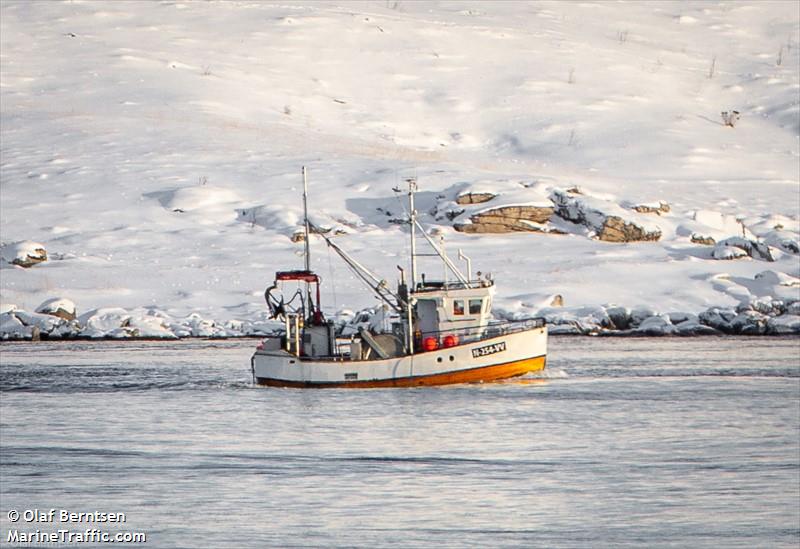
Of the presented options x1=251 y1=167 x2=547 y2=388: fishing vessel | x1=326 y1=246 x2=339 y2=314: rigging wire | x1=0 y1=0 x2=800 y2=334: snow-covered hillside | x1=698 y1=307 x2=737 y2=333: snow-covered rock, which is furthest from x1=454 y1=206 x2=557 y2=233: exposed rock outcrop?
x1=251 y1=167 x2=547 y2=388: fishing vessel

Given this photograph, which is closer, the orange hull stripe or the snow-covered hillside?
the orange hull stripe

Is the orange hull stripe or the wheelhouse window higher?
the wheelhouse window

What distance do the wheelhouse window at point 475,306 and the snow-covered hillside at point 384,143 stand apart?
Answer: 16485 millimetres

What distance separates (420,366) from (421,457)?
14854 millimetres

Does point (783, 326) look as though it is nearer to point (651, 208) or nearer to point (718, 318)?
point (718, 318)

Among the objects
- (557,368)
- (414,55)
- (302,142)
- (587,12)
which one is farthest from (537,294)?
(587,12)

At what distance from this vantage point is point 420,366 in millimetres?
44656

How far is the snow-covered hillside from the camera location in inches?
2768

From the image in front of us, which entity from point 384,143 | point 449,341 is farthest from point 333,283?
point 384,143

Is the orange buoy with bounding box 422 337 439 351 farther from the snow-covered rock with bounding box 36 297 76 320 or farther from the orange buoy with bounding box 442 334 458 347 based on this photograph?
the snow-covered rock with bounding box 36 297 76 320

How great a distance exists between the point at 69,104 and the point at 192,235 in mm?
26828

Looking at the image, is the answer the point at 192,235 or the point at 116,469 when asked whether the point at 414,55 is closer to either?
the point at 192,235

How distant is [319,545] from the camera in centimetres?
2139

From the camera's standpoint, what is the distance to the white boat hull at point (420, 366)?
44.8 metres
